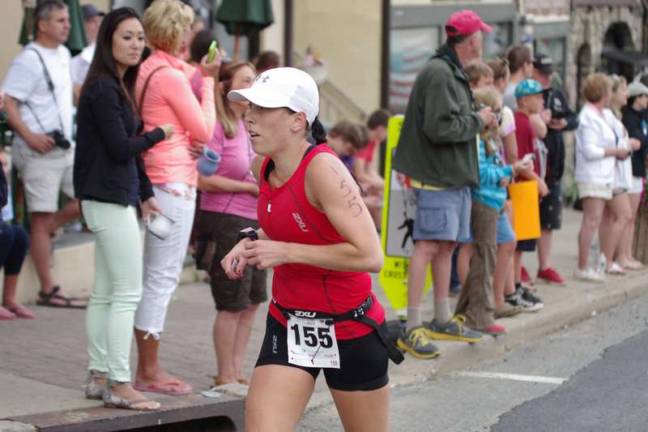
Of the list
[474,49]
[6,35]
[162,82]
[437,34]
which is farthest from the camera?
[437,34]

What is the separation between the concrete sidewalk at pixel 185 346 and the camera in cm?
731

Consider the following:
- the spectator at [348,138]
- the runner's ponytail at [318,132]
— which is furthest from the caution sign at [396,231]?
the runner's ponytail at [318,132]

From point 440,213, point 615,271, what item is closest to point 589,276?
point 615,271

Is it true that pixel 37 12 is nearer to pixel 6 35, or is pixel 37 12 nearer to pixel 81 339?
pixel 6 35

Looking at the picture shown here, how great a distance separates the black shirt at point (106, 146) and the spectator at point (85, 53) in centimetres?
428

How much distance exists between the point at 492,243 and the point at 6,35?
14.4 feet

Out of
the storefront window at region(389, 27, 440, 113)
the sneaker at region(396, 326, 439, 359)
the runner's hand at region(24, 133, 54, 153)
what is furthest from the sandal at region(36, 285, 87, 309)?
the storefront window at region(389, 27, 440, 113)

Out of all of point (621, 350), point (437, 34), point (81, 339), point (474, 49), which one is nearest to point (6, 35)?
point (81, 339)

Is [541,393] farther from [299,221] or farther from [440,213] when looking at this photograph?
[299,221]

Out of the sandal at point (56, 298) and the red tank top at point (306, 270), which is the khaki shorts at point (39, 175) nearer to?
the sandal at point (56, 298)

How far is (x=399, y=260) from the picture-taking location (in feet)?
31.6

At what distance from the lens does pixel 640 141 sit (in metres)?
13.2

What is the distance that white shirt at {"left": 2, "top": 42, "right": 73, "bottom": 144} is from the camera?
9805mm

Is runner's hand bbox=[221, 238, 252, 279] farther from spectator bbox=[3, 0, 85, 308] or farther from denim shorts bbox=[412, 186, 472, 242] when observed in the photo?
spectator bbox=[3, 0, 85, 308]
